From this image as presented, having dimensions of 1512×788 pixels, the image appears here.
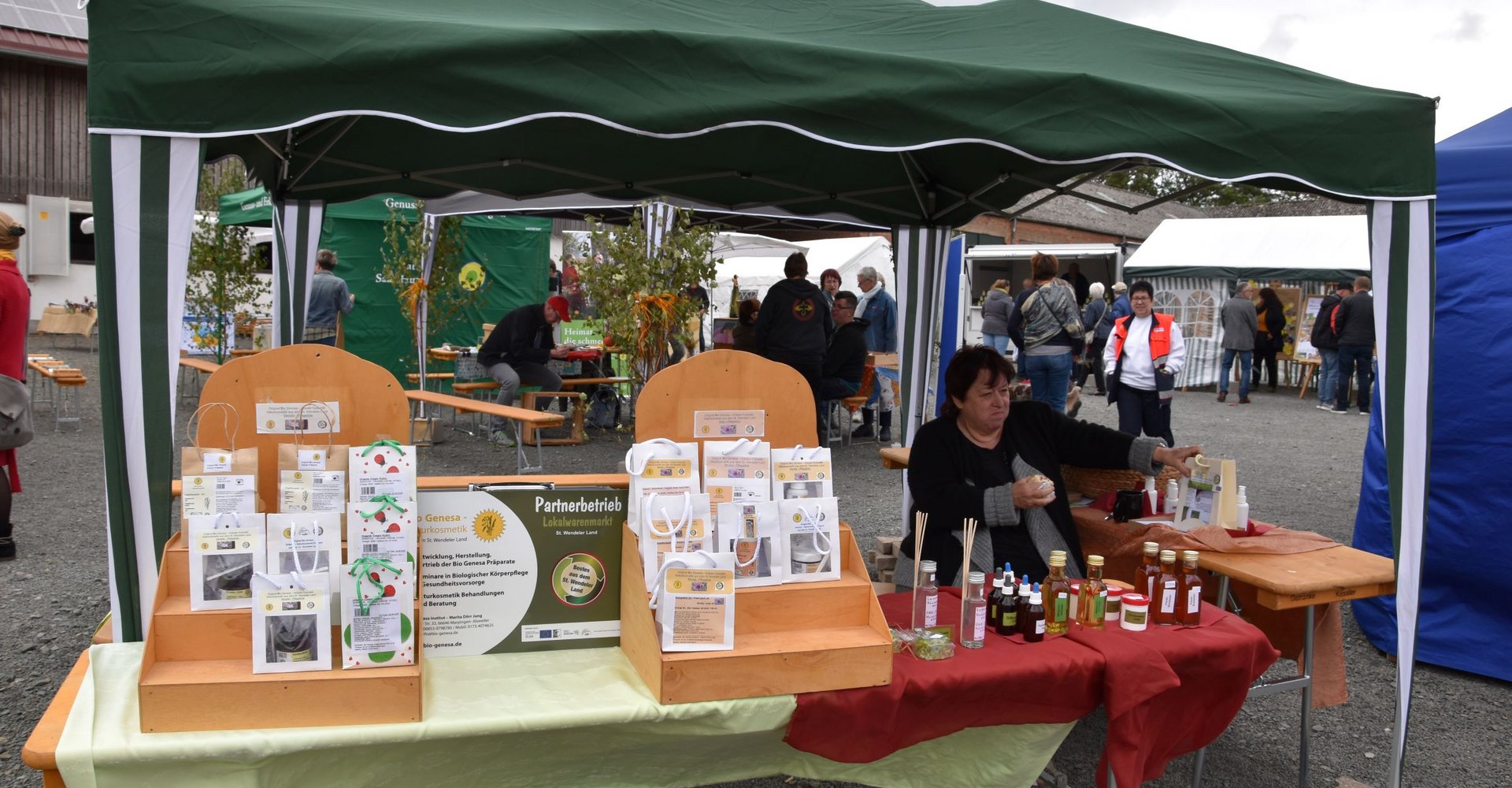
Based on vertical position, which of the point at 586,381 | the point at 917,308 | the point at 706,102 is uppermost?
the point at 706,102

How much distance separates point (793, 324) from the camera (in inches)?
329

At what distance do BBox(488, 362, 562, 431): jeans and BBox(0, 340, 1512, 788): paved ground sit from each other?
0.51m

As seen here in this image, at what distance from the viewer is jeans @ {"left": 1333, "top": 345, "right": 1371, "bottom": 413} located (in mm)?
12955

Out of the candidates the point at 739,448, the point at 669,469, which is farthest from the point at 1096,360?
the point at 669,469

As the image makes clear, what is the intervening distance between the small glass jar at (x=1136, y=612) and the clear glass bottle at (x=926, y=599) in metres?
0.53

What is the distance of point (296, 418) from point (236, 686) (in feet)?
2.87

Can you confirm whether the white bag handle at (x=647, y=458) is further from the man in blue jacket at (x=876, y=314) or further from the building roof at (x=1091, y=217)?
the building roof at (x=1091, y=217)

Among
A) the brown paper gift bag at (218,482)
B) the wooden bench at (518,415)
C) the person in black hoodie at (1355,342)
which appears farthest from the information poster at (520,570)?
the person in black hoodie at (1355,342)

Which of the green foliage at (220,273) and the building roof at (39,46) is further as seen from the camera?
the building roof at (39,46)

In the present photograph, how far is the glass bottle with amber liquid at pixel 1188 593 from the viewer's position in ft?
9.04

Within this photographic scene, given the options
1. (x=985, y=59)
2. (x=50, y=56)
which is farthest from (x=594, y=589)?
(x=50, y=56)

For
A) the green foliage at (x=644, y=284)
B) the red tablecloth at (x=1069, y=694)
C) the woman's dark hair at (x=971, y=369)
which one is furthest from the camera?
the green foliage at (x=644, y=284)

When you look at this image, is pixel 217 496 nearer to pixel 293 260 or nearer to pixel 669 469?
pixel 669 469

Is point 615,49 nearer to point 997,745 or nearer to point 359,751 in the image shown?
point 359,751
